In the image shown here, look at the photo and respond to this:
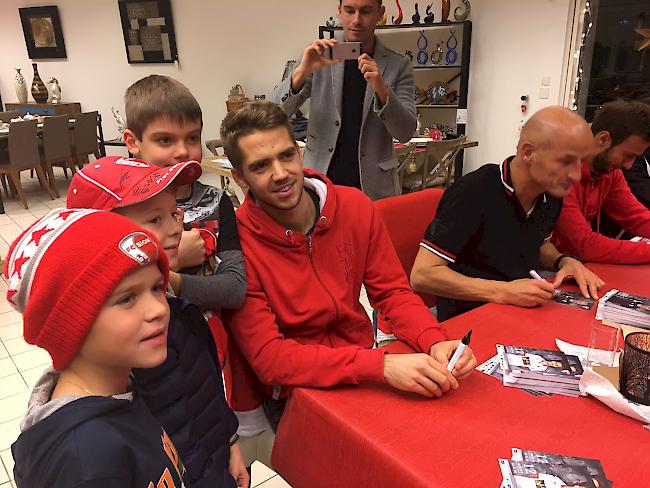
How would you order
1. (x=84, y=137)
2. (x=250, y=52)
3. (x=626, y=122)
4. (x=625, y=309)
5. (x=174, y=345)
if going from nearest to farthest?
(x=174, y=345)
(x=625, y=309)
(x=626, y=122)
(x=250, y=52)
(x=84, y=137)

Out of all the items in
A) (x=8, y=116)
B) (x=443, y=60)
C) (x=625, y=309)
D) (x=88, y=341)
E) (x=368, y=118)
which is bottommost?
(x=625, y=309)

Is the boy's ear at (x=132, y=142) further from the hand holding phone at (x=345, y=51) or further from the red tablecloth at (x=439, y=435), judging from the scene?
the hand holding phone at (x=345, y=51)

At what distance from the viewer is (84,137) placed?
6.97 meters

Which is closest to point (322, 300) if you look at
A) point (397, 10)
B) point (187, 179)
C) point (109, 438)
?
point (187, 179)

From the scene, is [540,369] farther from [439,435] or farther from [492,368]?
[439,435]

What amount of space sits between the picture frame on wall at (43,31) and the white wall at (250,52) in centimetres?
12

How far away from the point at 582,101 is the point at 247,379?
4.84m

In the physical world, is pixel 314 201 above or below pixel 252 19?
below

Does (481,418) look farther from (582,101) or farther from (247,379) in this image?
(582,101)

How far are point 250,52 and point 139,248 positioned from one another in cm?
646

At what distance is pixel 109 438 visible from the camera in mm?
756

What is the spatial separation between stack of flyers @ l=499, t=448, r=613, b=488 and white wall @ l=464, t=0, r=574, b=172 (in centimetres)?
415

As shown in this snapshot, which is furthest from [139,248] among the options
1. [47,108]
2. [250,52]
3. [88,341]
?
[47,108]

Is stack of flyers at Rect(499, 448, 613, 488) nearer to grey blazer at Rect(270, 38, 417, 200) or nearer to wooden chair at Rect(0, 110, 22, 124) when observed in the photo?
grey blazer at Rect(270, 38, 417, 200)
